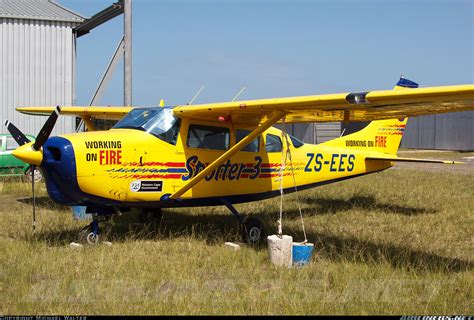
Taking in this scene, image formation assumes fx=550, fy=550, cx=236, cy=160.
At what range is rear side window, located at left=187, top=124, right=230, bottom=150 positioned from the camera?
9172mm

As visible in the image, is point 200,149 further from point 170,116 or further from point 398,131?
point 398,131

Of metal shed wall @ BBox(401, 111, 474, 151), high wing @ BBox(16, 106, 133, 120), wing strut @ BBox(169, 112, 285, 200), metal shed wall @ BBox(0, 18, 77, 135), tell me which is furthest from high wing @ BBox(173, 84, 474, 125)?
metal shed wall @ BBox(401, 111, 474, 151)

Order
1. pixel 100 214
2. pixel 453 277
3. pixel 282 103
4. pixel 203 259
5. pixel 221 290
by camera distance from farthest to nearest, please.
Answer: pixel 100 214 < pixel 282 103 < pixel 203 259 < pixel 453 277 < pixel 221 290

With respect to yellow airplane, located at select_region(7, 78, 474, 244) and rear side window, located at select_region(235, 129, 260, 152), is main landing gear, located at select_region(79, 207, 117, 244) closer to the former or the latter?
yellow airplane, located at select_region(7, 78, 474, 244)

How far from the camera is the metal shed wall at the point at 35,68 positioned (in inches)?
747

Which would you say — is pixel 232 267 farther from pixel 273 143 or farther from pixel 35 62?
pixel 35 62

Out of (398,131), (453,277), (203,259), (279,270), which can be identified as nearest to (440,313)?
(453,277)

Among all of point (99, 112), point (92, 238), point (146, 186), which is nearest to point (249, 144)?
point (146, 186)

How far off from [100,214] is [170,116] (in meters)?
1.92

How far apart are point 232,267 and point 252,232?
1931 mm

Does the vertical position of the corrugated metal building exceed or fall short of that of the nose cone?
it exceeds it

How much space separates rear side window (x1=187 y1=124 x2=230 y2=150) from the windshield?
303 mm

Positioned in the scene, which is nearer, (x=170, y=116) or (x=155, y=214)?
(x=170, y=116)

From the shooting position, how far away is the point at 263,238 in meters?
9.28
